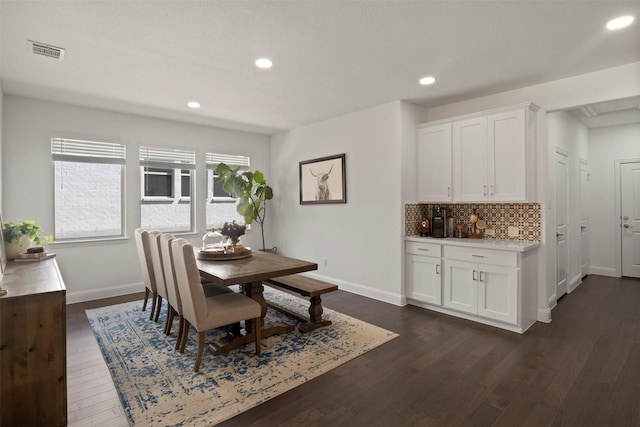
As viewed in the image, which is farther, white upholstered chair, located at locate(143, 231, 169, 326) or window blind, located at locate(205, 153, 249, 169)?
window blind, located at locate(205, 153, 249, 169)

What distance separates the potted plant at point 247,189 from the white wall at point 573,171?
431 cm

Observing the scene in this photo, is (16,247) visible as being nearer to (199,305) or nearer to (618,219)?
(199,305)

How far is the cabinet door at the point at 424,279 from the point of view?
12.9ft

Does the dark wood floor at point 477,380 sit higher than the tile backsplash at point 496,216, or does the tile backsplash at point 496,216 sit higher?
the tile backsplash at point 496,216

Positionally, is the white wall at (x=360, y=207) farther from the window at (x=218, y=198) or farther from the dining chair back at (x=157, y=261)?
the dining chair back at (x=157, y=261)

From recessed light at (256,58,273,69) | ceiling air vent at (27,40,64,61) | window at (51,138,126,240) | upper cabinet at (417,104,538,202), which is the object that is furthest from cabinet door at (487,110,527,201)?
window at (51,138,126,240)

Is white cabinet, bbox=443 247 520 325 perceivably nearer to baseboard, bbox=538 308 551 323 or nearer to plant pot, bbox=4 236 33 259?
baseboard, bbox=538 308 551 323

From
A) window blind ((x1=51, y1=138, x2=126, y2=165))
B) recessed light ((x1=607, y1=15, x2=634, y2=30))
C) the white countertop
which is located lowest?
the white countertop

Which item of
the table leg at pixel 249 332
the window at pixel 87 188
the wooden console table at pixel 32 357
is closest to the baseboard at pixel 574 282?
A: the table leg at pixel 249 332

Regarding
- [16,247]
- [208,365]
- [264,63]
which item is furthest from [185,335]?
[264,63]

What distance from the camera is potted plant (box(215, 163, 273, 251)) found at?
5.43 meters

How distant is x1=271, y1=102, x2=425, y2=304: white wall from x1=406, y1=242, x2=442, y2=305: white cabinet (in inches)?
5.2

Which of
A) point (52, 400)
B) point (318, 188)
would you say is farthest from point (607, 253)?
point (52, 400)

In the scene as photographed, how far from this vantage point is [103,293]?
453 centimetres
